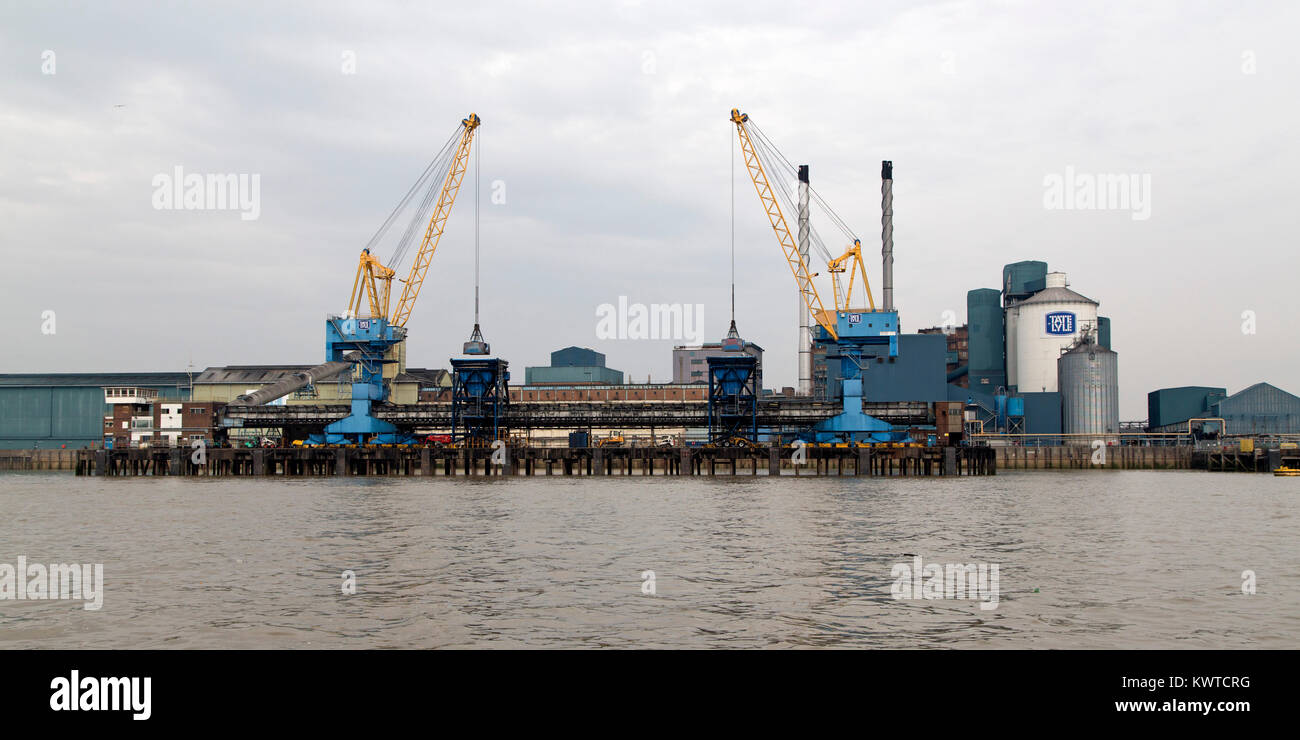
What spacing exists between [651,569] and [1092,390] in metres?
107

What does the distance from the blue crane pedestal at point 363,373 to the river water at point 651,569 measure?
45.6 metres

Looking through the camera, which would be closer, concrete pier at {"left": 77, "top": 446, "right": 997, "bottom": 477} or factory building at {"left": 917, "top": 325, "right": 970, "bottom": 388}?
concrete pier at {"left": 77, "top": 446, "right": 997, "bottom": 477}

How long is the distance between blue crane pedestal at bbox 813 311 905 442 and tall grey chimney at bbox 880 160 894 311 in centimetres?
2791

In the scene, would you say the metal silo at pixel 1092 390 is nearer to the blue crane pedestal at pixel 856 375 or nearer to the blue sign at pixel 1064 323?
the blue sign at pixel 1064 323

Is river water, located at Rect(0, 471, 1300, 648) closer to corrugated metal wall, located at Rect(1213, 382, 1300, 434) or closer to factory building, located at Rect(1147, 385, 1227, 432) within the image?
corrugated metal wall, located at Rect(1213, 382, 1300, 434)

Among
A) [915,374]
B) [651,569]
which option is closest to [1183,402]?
[915,374]

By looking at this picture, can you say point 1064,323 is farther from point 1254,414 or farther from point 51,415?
point 51,415

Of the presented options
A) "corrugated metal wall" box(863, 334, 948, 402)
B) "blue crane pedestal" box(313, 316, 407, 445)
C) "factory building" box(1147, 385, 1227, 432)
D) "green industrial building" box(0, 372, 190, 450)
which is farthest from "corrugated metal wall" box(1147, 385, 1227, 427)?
"green industrial building" box(0, 372, 190, 450)

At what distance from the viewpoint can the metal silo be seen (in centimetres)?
11612

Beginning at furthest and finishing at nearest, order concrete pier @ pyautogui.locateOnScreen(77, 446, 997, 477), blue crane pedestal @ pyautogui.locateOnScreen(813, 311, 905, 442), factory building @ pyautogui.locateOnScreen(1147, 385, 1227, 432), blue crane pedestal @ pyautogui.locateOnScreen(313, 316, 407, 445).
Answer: factory building @ pyautogui.locateOnScreen(1147, 385, 1227, 432) < blue crane pedestal @ pyautogui.locateOnScreen(313, 316, 407, 445) < blue crane pedestal @ pyautogui.locateOnScreen(813, 311, 905, 442) < concrete pier @ pyautogui.locateOnScreen(77, 446, 997, 477)

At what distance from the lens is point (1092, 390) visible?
381ft
